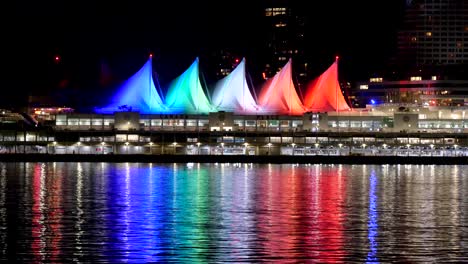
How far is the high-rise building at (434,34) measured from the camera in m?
128

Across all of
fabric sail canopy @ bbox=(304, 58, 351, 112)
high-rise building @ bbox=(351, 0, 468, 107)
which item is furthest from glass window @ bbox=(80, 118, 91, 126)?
high-rise building @ bbox=(351, 0, 468, 107)

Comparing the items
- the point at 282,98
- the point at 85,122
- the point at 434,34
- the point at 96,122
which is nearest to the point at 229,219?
the point at 96,122

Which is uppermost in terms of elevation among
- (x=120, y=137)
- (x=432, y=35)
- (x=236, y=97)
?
(x=432, y=35)

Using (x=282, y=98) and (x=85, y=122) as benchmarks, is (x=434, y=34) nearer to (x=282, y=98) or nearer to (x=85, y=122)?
(x=282, y=98)

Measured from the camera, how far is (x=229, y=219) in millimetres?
33812

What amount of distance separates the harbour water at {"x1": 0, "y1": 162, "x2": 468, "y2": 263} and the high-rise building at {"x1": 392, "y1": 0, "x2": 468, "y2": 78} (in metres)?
75.5

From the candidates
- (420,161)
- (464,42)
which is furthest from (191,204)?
(464,42)

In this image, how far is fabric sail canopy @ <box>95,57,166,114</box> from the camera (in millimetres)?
85062

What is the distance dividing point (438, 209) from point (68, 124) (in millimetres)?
50189

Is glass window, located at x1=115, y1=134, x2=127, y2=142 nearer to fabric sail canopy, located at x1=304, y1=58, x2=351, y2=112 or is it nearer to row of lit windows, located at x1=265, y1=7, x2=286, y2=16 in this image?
fabric sail canopy, located at x1=304, y1=58, x2=351, y2=112

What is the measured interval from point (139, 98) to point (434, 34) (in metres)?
54.0

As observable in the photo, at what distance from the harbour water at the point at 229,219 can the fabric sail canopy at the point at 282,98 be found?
30.7 metres

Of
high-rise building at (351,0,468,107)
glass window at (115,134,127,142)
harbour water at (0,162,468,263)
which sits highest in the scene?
high-rise building at (351,0,468,107)

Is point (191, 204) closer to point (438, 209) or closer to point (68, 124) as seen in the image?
point (438, 209)
